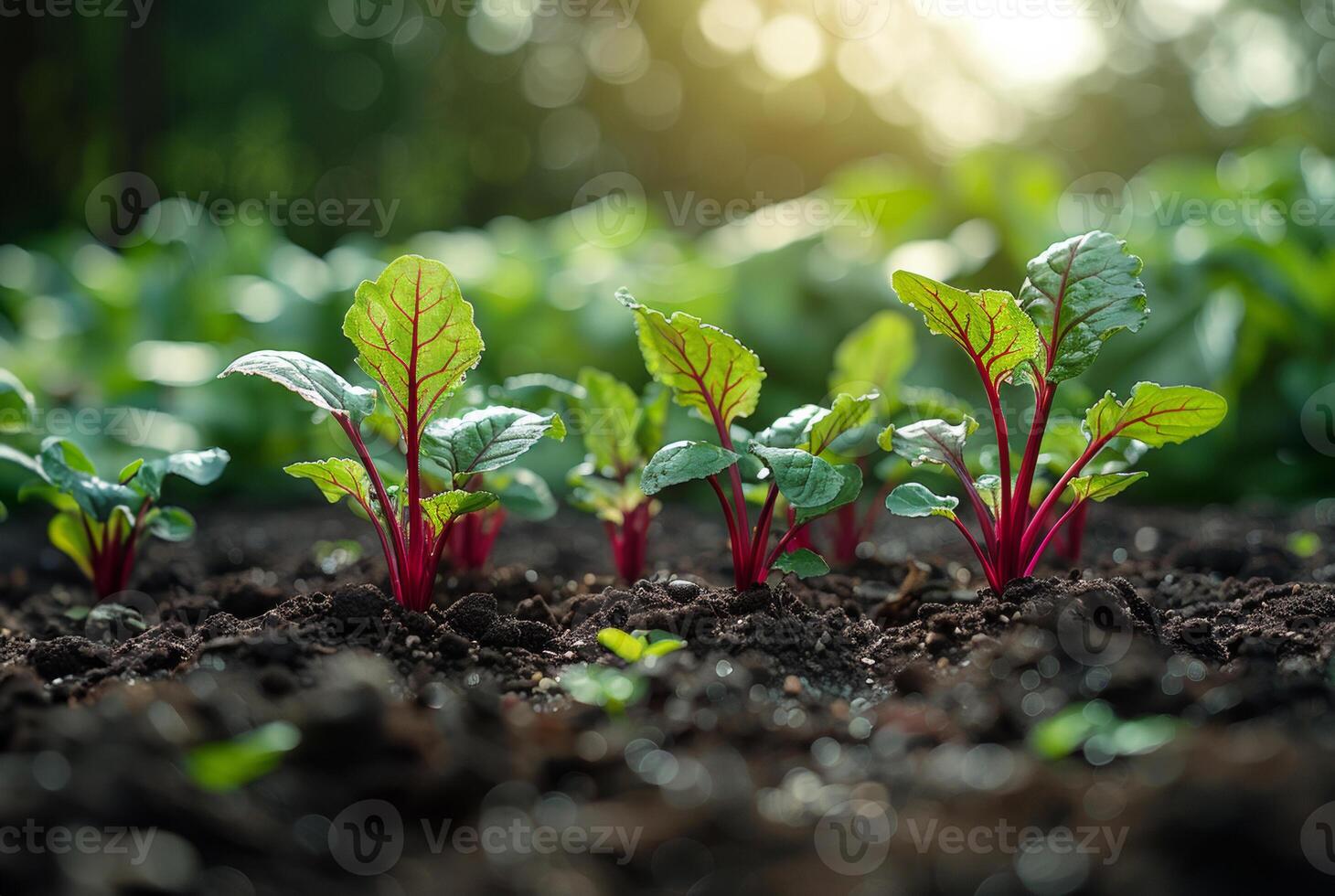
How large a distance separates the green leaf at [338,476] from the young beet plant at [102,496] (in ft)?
0.84

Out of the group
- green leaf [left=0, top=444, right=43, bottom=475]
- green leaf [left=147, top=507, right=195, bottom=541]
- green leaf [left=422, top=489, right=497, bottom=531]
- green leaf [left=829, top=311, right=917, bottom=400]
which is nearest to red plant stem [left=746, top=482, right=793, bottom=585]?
green leaf [left=422, top=489, right=497, bottom=531]

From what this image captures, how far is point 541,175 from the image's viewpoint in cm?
1588

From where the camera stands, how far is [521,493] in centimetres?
198

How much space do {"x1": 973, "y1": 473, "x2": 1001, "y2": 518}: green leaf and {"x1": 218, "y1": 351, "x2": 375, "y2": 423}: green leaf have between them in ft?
3.31

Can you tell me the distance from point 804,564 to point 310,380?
83cm

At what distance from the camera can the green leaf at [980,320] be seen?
1.52 meters

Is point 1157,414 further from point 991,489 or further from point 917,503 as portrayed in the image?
point 917,503

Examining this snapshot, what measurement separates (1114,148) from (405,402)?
74.1ft

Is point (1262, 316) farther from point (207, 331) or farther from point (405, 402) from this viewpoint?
point (207, 331)

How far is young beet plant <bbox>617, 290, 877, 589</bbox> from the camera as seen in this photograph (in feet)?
4.89

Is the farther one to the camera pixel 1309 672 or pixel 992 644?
pixel 992 644

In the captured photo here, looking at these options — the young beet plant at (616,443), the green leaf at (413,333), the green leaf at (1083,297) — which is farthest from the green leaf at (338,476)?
the green leaf at (1083,297)

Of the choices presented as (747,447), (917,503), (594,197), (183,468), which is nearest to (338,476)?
(183,468)

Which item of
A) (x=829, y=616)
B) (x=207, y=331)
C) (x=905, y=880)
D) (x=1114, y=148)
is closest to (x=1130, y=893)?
(x=905, y=880)
